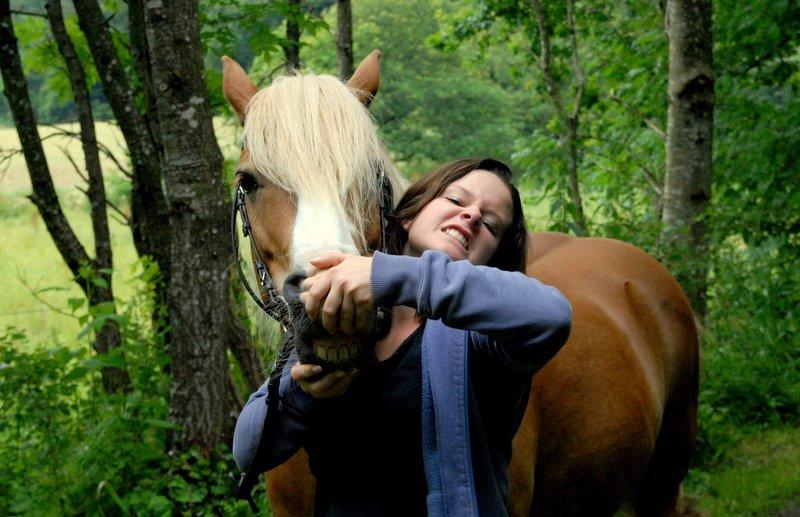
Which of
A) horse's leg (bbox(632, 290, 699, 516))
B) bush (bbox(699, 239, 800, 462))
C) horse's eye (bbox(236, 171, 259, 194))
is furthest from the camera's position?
bush (bbox(699, 239, 800, 462))

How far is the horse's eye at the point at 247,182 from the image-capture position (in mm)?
2150

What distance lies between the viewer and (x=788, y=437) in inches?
215

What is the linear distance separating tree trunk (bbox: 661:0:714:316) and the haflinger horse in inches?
98.3

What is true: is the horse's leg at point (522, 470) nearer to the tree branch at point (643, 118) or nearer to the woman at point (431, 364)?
the woman at point (431, 364)

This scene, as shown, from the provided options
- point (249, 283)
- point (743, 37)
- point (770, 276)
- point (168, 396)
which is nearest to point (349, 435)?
point (249, 283)

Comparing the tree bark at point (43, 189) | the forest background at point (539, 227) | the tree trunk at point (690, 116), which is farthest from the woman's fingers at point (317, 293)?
the tree trunk at point (690, 116)

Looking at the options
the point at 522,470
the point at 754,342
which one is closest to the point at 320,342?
the point at 522,470

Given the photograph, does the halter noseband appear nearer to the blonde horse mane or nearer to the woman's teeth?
the blonde horse mane

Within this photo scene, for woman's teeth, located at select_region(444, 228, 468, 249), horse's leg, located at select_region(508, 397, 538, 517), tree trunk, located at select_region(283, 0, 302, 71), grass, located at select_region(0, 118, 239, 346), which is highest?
tree trunk, located at select_region(283, 0, 302, 71)

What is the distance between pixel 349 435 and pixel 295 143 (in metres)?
0.68

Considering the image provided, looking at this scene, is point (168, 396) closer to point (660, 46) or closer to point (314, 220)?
point (314, 220)

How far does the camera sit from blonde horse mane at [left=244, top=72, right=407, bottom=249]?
1938 mm

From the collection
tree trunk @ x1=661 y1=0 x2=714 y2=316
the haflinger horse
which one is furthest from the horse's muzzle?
tree trunk @ x1=661 y1=0 x2=714 y2=316

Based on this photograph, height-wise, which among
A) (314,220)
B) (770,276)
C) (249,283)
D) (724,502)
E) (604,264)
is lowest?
(724,502)
